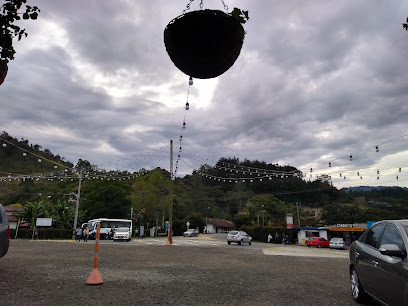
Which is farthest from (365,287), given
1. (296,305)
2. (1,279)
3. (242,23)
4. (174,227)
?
(174,227)

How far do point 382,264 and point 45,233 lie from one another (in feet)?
126

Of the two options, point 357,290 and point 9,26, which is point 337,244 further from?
point 9,26

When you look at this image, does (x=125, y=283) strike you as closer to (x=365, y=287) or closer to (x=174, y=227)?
(x=365, y=287)

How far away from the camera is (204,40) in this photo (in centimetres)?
354

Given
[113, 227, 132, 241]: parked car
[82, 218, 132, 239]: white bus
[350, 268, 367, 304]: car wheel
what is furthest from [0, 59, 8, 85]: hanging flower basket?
[82, 218, 132, 239]: white bus

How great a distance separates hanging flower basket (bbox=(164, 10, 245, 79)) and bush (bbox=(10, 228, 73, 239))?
37.1 m

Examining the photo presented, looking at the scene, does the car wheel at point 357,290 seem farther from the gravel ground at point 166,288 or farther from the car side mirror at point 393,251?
the car side mirror at point 393,251

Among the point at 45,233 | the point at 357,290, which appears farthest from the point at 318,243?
the point at 357,290

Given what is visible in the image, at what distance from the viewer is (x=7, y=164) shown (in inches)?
2916

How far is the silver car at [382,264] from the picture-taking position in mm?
3679

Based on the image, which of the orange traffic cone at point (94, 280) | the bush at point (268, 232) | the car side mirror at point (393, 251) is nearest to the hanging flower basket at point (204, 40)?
the car side mirror at point (393, 251)

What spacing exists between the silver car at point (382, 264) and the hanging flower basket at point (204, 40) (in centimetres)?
329

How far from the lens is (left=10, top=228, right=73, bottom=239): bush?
34.2m

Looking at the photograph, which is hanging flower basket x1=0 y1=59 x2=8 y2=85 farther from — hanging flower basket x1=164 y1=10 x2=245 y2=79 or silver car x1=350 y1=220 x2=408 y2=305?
silver car x1=350 y1=220 x2=408 y2=305
